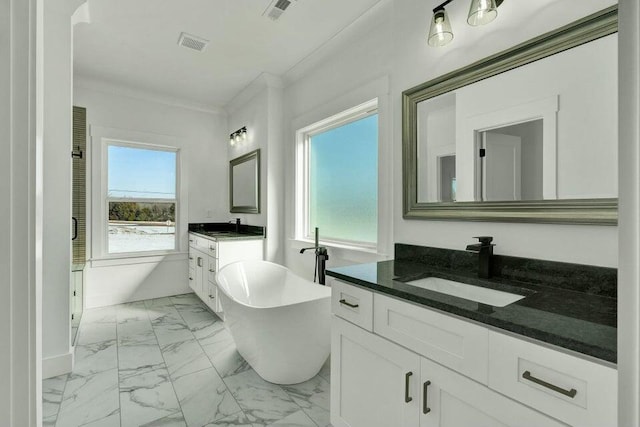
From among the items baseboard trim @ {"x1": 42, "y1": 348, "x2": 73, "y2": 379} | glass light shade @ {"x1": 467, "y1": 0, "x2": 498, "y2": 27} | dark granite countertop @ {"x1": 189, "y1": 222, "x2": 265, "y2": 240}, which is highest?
glass light shade @ {"x1": 467, "y1": 0, "x2": 498, "y2": 27}

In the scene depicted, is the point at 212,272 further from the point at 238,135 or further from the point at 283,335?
the point at 238,135

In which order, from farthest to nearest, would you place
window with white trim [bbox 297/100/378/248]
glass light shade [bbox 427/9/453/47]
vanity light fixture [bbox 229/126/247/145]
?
vanity light fixture [bbox 229/126/247/145] < window with white trim [bbox 297/100/378/248] < glass light shade [bbox 427/9/453/47]

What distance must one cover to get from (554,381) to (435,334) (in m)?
0.36

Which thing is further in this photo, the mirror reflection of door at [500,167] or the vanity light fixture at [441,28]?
the vanity light fixture at [441,28]

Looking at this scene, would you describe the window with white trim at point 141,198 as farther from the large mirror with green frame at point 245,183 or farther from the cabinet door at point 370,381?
the cabinet door at point 370,381

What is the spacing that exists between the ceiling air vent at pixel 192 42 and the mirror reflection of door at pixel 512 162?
2.48 m

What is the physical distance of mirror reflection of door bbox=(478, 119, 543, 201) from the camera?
136 cm

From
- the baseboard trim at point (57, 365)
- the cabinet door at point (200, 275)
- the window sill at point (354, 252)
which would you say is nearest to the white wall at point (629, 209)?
the window sill at point (354, 252)

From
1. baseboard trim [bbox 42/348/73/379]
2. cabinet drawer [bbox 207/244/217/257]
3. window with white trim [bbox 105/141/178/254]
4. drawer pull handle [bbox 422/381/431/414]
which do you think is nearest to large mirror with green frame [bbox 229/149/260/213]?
cabinet drawer [bbox 207/244/217/257]

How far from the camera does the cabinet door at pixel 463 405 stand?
895mm

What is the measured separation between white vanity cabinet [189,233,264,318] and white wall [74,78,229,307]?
1.94ft

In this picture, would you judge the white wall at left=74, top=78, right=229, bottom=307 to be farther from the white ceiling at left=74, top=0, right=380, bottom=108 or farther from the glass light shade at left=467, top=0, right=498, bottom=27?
the glass light shade at left=467, top=0, right=498, bottom=27

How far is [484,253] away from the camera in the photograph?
56.8 inches
